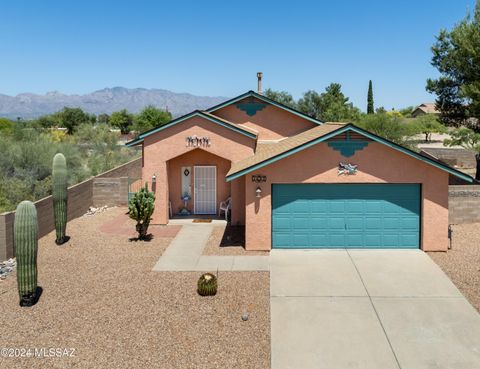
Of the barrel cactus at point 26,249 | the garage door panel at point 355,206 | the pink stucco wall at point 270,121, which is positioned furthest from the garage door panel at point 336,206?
the barrel cactus at point 26,249

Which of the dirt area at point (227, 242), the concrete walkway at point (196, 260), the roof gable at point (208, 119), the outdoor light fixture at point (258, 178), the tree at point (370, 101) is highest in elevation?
the tree at point (370, 101)

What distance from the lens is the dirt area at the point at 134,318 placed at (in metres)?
8.34

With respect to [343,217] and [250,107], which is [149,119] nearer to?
[250,107]

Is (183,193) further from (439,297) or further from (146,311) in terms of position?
(439,297)

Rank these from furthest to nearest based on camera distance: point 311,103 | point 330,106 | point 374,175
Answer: point 311,103
point 330,106
point 374,175

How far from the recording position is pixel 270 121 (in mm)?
20766

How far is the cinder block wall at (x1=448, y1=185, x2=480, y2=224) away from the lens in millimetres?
18547

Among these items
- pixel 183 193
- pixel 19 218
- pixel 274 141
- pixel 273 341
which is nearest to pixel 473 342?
pixel 273 341

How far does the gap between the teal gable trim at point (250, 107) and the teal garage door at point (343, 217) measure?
6622mm

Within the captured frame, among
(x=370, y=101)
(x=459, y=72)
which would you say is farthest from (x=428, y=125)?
(x=459, y=72)

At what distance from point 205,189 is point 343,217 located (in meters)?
7.93

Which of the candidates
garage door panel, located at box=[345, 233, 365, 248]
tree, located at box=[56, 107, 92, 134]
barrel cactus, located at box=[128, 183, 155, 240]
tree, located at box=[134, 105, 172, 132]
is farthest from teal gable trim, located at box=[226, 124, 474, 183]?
tree, located at box=[56, 107, 92, 134]

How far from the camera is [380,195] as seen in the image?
15.1m

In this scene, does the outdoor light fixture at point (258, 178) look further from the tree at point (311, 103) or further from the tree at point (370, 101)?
the tree at point (370, 101)
